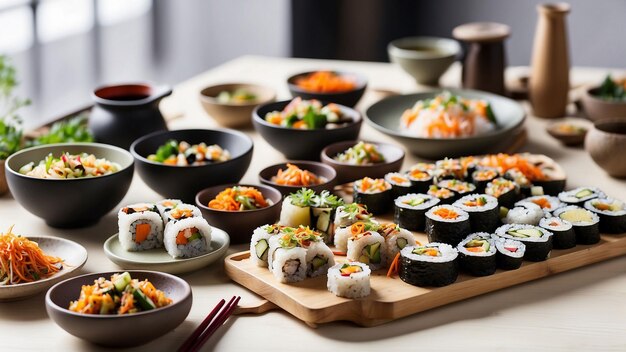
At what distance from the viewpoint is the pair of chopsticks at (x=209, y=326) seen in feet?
6.76

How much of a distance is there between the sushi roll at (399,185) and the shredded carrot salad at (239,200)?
44cm

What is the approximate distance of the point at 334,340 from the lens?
2.15 m

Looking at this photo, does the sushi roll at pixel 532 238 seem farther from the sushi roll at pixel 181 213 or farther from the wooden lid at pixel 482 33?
the wooden lid at pixel 482 33

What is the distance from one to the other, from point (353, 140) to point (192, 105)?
110 centimetres

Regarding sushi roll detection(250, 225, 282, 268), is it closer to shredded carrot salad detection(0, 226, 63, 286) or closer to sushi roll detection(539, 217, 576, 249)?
shredded carrot salad detection(0, 226, 63, 286)

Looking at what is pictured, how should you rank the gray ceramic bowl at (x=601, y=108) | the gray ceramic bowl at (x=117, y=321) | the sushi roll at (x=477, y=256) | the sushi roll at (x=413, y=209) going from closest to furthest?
the gray ceramic bowl at (x=117, y=321) → the sushi roll at (x=477, y=256) → the sushi roll at (x=413, y=209) → the gray ceramic bowl at (x=601, y=108)

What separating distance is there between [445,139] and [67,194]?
4.78 ft

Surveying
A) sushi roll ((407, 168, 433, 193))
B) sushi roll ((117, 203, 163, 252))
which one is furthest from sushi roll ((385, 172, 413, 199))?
sushi roll ((117, 203, 163, 252))

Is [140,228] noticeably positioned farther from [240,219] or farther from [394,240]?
[394,240]

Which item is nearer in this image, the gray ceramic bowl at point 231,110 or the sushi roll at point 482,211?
the sushi roll at point 482,211

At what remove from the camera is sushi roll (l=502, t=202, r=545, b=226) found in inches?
104

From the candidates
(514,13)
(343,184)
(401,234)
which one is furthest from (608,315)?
(514,13)

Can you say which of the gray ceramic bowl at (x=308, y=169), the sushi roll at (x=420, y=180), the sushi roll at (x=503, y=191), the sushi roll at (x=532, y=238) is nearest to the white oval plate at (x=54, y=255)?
the gray ceramic bowl at (x=308, y=169)

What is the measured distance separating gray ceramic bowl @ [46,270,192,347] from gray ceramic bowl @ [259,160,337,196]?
838mm
